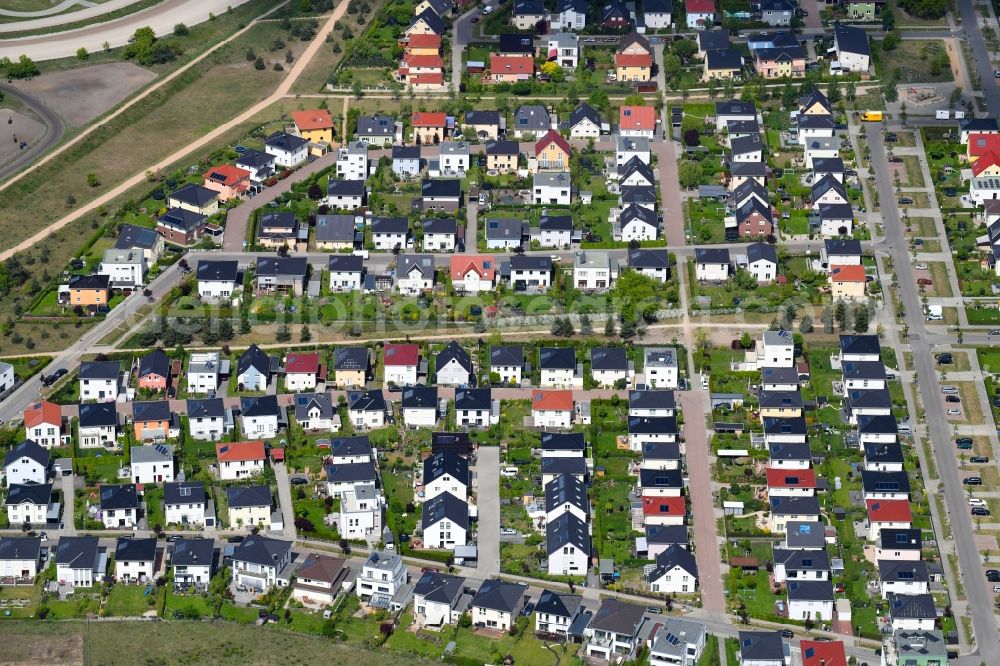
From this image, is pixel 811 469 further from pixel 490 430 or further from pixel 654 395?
pixel 490 430

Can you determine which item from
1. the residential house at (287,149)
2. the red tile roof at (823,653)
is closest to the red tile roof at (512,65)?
the residential house at (287,149)

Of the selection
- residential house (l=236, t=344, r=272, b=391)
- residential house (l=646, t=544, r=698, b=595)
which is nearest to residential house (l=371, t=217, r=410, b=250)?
residential house (l=236, t=344, r=272, b=391)

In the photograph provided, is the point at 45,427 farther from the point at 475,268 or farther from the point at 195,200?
the point at 475,268

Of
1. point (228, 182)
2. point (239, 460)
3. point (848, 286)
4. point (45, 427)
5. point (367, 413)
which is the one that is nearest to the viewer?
point (239, 460)

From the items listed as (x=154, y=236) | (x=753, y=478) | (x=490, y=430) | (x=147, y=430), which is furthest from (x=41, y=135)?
(x=753, y=478)

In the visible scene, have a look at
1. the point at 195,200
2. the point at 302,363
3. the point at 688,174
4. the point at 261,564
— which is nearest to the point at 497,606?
the point at 261,564

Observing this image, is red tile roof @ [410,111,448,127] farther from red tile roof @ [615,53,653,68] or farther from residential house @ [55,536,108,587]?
residential house @ [55,536,108,587]
